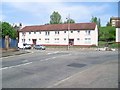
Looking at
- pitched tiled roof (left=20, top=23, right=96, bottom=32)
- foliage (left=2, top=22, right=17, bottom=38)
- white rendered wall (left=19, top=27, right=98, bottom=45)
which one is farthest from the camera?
foliage (left=2, top=22, right=17, bottom=38)

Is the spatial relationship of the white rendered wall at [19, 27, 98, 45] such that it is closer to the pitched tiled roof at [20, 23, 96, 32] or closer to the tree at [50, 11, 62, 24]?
the pitched tiled roof at [20, 23, 96, 32]

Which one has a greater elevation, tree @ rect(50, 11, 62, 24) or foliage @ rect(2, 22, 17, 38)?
tree @ rect(50, 11, 62, 24)

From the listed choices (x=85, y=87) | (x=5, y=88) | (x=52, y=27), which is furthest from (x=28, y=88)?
(x=52, y=27)

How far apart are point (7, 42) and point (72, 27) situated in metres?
38.6

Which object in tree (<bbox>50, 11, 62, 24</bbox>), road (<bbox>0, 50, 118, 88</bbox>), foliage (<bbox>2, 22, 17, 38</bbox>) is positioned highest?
→ tree (<bbox>50, 11, 62, 24</bbox>)

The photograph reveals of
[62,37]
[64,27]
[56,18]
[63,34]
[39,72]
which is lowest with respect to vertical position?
[39,72]

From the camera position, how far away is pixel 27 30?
86750 millimetres

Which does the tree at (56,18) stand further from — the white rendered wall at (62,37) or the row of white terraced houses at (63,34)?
the white rendered wall at (62,37)

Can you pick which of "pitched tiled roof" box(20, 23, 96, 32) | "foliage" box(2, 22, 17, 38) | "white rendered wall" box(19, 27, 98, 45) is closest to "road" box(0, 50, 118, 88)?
"white rendered wall" box(19, 27, 98, 45)

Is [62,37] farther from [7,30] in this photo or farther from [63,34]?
[7,30]

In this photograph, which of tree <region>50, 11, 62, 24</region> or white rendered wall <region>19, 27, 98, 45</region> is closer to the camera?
white rendered wall <region>19, 27, 98, 45</region>

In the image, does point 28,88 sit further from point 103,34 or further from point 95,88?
point 103,34

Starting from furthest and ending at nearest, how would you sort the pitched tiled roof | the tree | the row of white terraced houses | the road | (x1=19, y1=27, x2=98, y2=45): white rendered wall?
1. the tree
2. the pitched tiled roof
3. the row of white terraced houses
4. (x1=19, y1=27, x2=98, y2=45): white rendered wall
5. the road

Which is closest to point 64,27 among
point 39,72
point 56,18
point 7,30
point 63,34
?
point 63,34
